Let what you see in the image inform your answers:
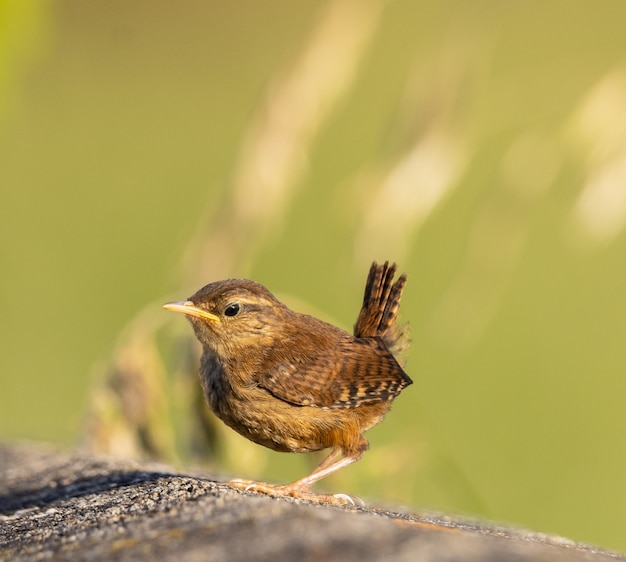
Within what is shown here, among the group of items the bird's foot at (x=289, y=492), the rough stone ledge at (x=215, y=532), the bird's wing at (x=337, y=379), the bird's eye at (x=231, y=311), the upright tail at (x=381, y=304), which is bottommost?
the rough stone ledge at (x=215, y=532)

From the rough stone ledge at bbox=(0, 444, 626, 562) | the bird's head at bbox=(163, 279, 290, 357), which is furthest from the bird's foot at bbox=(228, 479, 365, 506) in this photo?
the bird's head at bbox=(163, 279, 290, 357)

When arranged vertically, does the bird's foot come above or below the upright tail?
below

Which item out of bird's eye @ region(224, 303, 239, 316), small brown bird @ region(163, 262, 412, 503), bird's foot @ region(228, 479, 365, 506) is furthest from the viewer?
bird's eye @ region(224, 303, 239, 316)

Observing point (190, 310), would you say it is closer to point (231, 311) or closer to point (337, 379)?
point (231, 311)

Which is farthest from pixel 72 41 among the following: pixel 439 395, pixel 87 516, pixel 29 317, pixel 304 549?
pixel 304 549

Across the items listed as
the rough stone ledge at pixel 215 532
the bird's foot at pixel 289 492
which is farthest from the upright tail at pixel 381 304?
the rough stone ledge at pixel 215 532

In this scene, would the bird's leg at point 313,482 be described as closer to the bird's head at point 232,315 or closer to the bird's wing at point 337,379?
the bird's wing at point 337,379

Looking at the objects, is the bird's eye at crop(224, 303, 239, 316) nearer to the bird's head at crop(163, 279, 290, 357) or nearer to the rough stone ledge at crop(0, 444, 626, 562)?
the bird's head at crop(163, 279, 290, 357)
